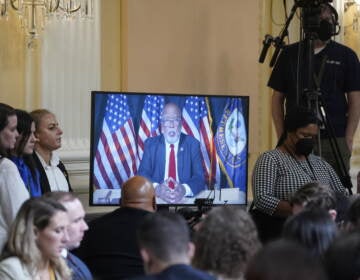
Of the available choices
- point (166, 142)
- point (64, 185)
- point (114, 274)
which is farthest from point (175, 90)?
point (114, 274)

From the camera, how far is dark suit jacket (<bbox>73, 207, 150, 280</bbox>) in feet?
15.3

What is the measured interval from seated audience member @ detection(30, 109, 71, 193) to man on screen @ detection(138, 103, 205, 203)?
0.56 metres

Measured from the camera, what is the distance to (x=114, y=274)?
4.66m

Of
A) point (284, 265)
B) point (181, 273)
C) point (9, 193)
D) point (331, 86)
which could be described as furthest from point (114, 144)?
point (284, 265)

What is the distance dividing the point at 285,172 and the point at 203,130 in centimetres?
78

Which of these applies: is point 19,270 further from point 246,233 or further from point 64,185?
point 64,185

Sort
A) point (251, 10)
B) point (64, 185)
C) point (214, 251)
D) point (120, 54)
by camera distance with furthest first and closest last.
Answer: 1. point (251, 10)
2. point (120, 54)
3. point (64, 185)
4. point (214, 251)

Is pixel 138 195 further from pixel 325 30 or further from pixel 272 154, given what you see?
pixel 325 30

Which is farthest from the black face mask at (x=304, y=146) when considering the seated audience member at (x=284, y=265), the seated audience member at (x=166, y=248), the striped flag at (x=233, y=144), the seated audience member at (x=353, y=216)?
the seated audience member at (x=284, y=265)

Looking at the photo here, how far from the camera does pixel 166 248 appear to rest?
322 cm

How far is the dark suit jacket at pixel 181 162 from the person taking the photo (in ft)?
21.0

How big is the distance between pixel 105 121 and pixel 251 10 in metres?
2.17

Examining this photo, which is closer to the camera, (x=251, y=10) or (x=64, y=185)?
(x=64, y=185)

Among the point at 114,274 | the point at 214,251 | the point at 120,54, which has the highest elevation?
the point at 120,54
